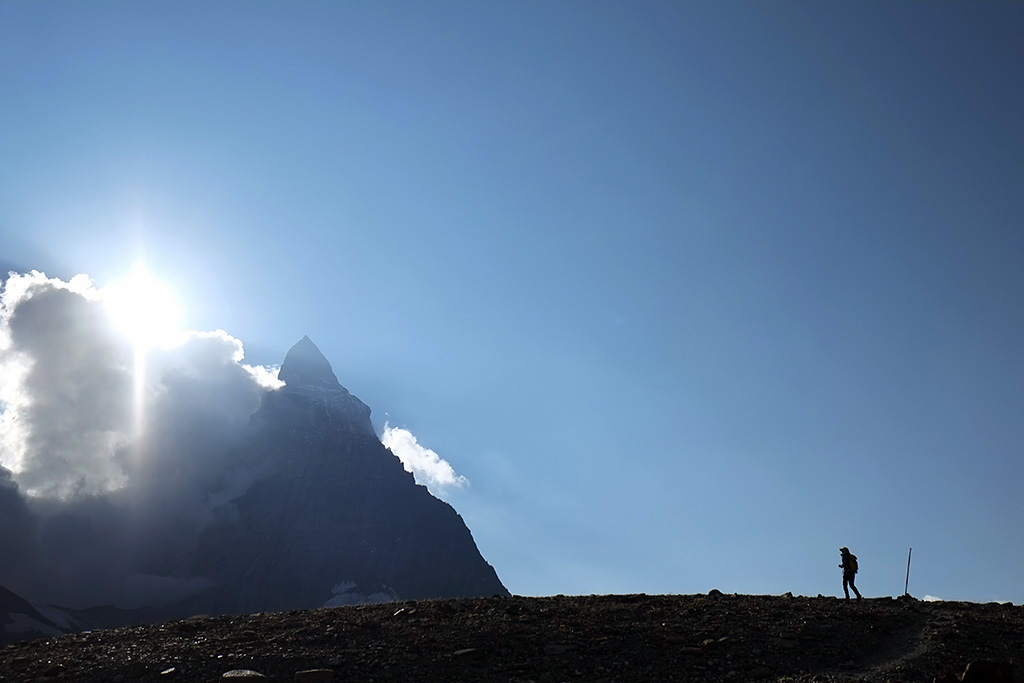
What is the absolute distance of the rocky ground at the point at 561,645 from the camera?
69.8ft

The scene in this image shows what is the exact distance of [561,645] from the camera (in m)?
23.3

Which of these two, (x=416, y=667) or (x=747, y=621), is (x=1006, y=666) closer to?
(x=747, y=621)

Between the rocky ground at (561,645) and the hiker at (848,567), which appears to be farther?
the hiker at (848,567)

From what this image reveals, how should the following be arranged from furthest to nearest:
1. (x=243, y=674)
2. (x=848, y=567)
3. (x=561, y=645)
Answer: (x=848, y=567), (x=561, y=645), (x=243, y=674)

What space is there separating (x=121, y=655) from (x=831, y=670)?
21.8m

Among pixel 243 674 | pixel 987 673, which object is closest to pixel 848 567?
pixel 987 673

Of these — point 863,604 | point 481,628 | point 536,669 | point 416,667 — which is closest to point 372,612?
point 481,628

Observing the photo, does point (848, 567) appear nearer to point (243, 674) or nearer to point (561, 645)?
point (561, 645)

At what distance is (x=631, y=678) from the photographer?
822 inches

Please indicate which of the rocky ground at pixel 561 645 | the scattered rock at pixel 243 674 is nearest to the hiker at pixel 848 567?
the rocky ground at pixel 561 645

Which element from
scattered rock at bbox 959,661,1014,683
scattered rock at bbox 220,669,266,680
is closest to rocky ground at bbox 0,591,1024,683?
scattered rock at bbox 220,669,266,680

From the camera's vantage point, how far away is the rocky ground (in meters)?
21.3

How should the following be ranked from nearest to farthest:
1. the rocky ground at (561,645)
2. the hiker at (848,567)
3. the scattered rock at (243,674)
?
the scattered rock at (243,674) → the rocky ground at (561,645) → the hiker at (848,567)

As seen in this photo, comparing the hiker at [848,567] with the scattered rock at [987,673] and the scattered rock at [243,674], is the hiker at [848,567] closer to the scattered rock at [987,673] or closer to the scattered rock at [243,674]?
the scattered rock at [987,673]
